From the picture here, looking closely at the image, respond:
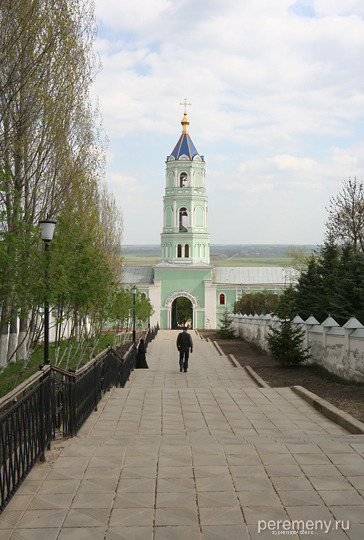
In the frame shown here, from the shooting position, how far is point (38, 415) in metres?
5.51

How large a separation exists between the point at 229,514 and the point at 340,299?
56.4ft

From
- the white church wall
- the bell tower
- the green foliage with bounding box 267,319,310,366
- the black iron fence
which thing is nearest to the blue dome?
the bell tower

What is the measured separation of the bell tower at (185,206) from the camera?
182ft

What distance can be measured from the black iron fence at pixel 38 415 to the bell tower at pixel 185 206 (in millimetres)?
47550

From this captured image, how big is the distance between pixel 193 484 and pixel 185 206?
5206cm

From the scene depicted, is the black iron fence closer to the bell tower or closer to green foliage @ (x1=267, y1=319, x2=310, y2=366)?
green foliage @ (x1=267, y1=319, x2=310, y2=366)

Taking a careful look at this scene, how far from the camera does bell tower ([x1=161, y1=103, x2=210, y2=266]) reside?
55.6 m

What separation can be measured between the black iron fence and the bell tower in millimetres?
47550

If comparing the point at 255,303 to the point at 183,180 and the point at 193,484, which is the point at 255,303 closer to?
the point at 183,180

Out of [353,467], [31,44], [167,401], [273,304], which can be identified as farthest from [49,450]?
[273,304]

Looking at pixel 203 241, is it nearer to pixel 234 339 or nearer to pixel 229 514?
pixel 234 339

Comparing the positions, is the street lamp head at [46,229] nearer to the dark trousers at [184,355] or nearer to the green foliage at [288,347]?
the dark trousers at [184,355]

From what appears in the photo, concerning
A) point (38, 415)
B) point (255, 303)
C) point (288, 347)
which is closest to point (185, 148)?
point (255, 303)

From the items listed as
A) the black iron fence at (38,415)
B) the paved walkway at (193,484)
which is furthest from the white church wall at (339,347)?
the black iron fence at (38,415)
